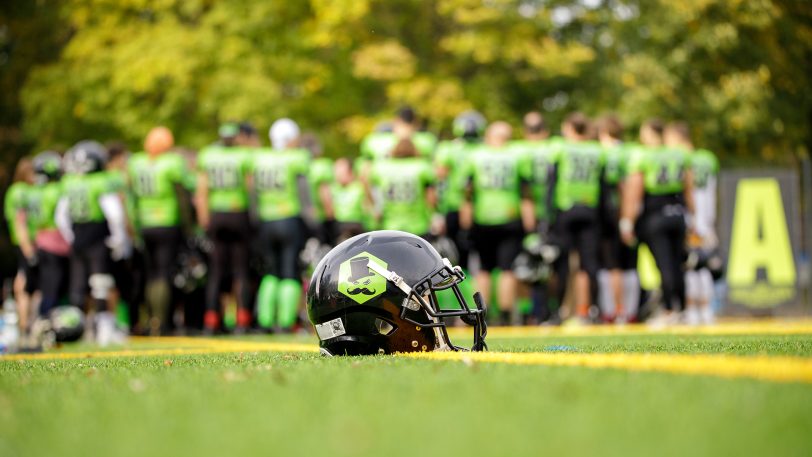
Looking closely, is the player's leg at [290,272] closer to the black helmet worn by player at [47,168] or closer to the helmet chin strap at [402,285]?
the black helmet worn by player at [47,168]

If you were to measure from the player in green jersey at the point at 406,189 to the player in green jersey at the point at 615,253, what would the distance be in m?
2.22

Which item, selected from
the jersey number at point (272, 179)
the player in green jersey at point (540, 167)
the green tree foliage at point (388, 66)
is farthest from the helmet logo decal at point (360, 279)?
the green tree foliage at point (388, 66)

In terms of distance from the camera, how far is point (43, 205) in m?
14.9

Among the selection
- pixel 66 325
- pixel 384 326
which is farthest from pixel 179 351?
pixel 384 326

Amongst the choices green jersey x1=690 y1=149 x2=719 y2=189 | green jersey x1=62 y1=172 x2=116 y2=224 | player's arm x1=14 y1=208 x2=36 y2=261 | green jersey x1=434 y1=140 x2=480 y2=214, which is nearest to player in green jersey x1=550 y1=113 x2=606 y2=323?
green jersey x1=690 y1=149 x2=719 y2=189

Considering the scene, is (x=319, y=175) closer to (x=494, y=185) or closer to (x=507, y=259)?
(x=494, y=185)

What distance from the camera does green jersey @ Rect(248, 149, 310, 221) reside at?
562 inches

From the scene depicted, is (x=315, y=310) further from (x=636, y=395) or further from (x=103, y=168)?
(x=103, y=168)

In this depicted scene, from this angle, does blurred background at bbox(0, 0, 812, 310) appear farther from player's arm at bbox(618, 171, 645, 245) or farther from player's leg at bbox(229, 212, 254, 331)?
player's arm at bbox(618, 171, 645, 245)

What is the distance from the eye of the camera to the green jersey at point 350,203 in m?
16.1

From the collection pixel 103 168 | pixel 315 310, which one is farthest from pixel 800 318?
pixel 315 310

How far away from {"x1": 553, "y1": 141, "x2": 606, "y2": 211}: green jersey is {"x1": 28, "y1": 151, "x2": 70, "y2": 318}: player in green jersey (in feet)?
18.7

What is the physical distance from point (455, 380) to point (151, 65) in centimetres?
2270

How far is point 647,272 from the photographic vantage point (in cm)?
1938
